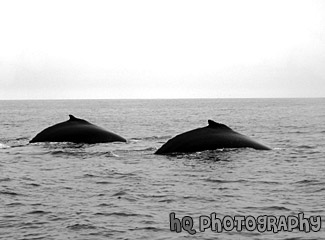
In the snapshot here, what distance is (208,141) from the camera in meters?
22.0

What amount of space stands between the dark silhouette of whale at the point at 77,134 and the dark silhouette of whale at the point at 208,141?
6.06m

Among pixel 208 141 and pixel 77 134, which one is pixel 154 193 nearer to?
pixel 208 141

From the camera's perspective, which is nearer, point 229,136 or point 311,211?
point 311,211

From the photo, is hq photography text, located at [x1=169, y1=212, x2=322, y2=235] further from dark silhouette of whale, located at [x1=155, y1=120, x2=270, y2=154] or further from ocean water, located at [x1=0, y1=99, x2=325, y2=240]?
dark silhouette of whale, located at [x1=155, y1=120, x2=270, y2=154]

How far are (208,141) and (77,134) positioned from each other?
8.64 m

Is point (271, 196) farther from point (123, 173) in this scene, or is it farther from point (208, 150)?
point (208, 150)

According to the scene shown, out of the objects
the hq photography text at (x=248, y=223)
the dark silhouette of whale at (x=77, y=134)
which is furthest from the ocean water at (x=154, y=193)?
the dark silhouette of whale at (x=77, y=134)

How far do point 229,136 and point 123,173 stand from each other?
22.0 ft

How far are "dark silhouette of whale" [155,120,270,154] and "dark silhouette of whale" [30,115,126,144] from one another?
238 inches

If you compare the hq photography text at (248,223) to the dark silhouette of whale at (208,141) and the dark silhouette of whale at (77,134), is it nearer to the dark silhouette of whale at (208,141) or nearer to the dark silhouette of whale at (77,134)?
the dark silhouette of whale at (208,141)

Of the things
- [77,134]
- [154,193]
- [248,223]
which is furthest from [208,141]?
[248,223]

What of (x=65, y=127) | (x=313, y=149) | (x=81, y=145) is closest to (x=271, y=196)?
(x=313, y=149)

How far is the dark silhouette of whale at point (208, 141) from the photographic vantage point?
2184cm

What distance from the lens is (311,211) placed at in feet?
38.2
